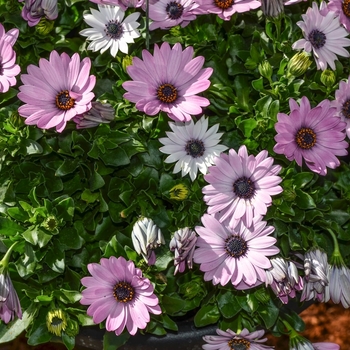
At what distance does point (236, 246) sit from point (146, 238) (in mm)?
162

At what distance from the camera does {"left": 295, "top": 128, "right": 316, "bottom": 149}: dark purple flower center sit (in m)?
1.27

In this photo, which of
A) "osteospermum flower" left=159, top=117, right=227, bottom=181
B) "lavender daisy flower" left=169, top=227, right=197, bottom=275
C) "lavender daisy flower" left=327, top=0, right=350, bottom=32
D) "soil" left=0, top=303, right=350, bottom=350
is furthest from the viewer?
"soil" left=0, top=303, right=350, bottom=350

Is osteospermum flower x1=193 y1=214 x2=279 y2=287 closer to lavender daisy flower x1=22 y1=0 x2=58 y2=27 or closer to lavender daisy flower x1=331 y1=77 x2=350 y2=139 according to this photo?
lavender daisy flower x1=331 y1=77 x2=350 y2=139

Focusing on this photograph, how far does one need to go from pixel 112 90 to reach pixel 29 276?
406 mm

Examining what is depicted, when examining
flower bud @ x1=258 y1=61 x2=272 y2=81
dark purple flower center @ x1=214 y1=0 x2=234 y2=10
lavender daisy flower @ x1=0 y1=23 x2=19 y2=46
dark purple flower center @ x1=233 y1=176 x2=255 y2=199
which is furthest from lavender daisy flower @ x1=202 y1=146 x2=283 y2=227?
lavender daisy flower @ x1=0 y1=23 x2=19 y2=46

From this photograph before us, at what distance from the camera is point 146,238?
1214 millimetres

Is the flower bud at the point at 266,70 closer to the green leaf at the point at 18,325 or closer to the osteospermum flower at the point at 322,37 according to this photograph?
the osteospermum flower at the point at 322,37

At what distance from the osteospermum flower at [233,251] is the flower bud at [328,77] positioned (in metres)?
0.35

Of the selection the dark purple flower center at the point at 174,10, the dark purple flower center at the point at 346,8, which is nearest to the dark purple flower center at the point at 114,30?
the dark purple flower center at the point at 174,10

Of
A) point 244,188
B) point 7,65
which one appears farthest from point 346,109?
point 7,65

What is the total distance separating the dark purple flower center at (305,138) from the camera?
1.27 m

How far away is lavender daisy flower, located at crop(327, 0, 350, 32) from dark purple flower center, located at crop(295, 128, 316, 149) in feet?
0.86

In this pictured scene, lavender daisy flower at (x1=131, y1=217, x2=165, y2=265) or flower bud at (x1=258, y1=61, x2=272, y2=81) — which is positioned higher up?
flower bud at (x1=258, y1=61, x2=272, y2=81)

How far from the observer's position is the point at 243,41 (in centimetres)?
146
